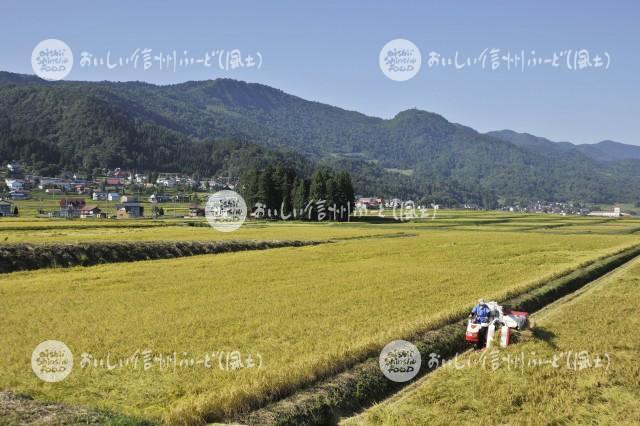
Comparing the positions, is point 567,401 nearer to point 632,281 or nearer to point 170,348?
point 170,348

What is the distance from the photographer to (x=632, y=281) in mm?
31500

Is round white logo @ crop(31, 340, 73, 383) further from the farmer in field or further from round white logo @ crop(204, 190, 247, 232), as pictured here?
round white logo @ crop(204, 190, 247, 232)

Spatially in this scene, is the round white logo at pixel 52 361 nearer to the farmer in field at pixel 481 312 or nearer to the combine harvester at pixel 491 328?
the combine harvester at pixel 491 328

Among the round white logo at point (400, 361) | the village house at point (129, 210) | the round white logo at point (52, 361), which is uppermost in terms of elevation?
the village house at point (129, 210)

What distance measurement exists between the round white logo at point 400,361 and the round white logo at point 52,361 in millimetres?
8048

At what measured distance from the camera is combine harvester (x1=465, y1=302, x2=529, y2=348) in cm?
1684

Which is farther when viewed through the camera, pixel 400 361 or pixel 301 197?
pixel 301 197

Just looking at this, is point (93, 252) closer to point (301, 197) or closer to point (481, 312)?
point (481, 312)

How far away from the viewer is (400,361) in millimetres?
15055

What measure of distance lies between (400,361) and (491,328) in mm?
3650

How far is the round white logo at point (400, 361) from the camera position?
1434cm

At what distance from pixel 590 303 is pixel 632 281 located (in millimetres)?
9654

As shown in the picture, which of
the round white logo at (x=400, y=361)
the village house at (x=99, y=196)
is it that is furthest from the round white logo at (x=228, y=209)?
the round white logo at (x=400, y=361)

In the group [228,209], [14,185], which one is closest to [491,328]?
[228,209]
